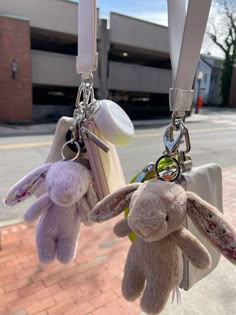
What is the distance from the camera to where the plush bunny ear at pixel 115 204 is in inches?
30.3

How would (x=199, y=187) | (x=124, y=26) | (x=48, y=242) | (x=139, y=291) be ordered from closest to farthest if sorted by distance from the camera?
(x=139, y=291)
(x=199, y=187)
(x=48, y=242)
(x=124, y=26)

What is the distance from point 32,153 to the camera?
7801 millimetres

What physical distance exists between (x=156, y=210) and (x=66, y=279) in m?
2.11

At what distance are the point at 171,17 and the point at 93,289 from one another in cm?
214

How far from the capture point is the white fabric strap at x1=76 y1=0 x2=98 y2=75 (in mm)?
1013

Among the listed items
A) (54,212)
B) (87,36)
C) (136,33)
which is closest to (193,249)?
(54,212)

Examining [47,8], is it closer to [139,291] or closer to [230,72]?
[139,291]

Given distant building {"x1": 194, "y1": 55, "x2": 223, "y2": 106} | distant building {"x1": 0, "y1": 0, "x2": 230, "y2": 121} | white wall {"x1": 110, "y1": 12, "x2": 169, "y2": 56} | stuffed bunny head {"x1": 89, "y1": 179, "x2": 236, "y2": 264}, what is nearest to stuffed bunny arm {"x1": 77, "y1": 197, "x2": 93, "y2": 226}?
stuffed bunny head {"x1": 89, "y1": 179, "x2": 236, "y2": 264}

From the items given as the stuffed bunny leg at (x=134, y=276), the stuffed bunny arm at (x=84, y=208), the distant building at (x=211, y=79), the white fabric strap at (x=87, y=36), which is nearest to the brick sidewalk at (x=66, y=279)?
the stuffed bunny arm at (x=84, y=208)

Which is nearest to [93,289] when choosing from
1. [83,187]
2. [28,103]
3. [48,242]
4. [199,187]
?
[48,242]

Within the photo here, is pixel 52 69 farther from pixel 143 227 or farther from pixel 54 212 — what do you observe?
pixel 143 227

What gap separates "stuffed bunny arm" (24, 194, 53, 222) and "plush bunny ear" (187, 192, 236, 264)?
573mm

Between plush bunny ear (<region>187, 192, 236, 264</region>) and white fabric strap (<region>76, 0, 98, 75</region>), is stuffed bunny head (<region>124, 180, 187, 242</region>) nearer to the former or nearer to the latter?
plush bunny ear (<region>187, 192, 236, 264</region>)

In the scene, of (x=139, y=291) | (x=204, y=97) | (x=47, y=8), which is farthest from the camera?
(x=204, y=97)
